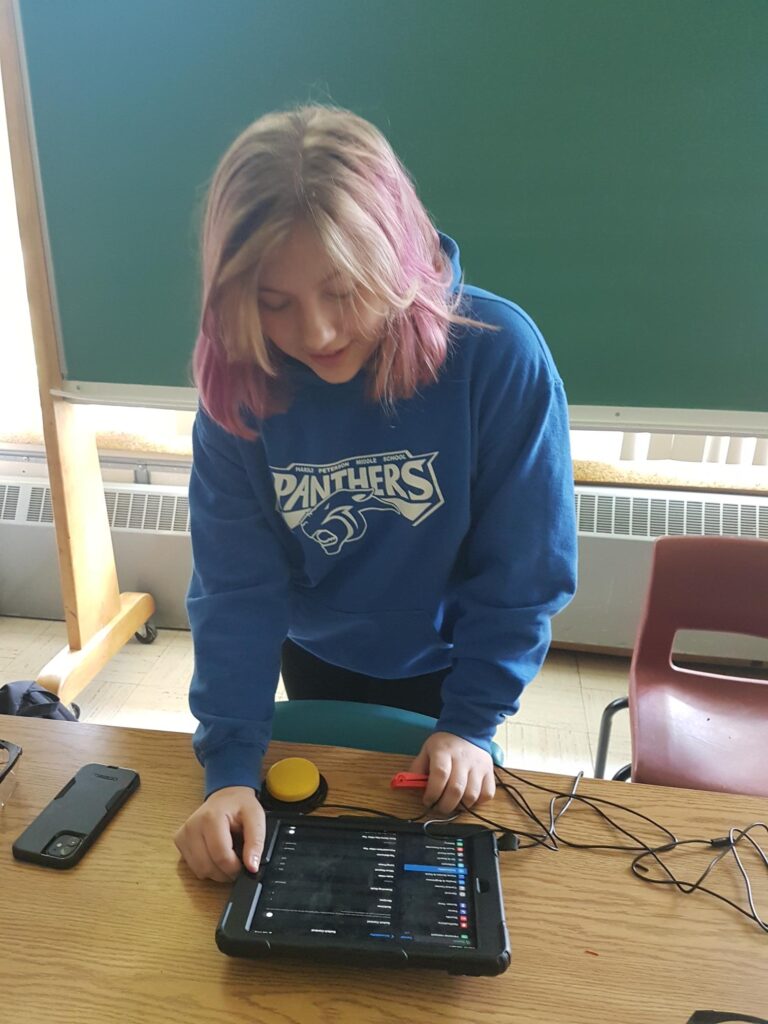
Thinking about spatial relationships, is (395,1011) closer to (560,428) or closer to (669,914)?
(669,914)

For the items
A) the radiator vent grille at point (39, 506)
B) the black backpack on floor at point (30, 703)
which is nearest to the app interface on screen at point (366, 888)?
the black backpack on floor at point (30, 703)

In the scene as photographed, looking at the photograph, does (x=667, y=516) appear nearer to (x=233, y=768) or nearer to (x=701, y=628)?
(x=701, y=628)

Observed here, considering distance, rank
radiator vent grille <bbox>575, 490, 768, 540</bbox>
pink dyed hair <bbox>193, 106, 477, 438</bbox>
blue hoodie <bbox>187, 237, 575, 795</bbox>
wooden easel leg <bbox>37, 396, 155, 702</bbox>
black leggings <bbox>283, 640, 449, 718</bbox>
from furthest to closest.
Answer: radiator vent grille <bbox>575, 490, 768, 540</bbox>
wooden easel leg <bbox>37, 396, 155, 702</bbox>
black leggings <bbox>283, 640, 449, 718</bbox>
blue hoodie <bbox>187, 237, 575, 795</bbox>
pink dyed hair <bbox>193, 106, 477, 438</bbox>

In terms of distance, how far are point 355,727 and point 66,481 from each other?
1.31 meters

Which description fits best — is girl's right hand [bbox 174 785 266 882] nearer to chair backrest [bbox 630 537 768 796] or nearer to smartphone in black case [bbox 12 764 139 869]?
smartphone in black case [bbox 12 764 139 869]

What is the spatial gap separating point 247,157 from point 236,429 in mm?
289

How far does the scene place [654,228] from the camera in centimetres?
155

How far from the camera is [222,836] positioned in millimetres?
663

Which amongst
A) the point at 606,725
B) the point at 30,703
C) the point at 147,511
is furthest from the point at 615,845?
the point at 147,511

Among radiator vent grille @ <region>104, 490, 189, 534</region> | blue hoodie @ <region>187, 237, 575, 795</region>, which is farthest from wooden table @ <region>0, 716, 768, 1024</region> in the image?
radiator vent grille @ <region>104, 490, 189, 534</region>

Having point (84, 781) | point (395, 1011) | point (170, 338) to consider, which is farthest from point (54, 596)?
point (395, 1011)

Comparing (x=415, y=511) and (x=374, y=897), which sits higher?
(x=415, y=511)

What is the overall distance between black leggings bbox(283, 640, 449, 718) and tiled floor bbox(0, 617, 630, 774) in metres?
0.83

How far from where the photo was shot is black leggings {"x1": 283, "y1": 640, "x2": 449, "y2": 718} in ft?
3.59
